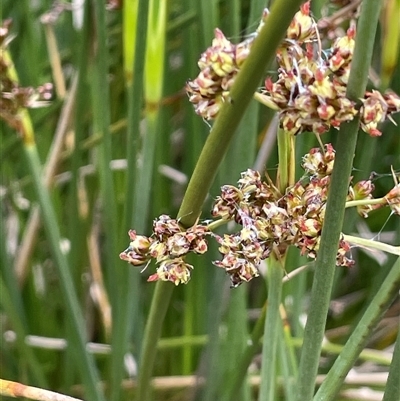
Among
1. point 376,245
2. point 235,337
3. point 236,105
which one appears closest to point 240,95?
point 236,105

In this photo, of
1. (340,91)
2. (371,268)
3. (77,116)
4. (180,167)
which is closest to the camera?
(340,91)

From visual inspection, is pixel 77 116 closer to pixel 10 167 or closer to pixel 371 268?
pixel 10 167

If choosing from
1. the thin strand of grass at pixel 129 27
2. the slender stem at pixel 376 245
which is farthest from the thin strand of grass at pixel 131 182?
the slender stem at pixel 376 245

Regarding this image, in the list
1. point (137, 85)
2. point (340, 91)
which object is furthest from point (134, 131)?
point (340, 91)

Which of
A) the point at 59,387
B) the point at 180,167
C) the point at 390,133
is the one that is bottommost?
the point at 59,387

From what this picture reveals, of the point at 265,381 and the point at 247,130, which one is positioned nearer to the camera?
the point at 265,381

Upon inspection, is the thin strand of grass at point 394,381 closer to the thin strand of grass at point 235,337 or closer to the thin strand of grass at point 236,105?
the thin strand of grass at point 236,105

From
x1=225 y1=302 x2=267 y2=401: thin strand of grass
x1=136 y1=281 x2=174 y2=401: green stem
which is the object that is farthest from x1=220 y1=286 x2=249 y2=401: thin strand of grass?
x1=136 y1=281 x2=174 y2=401: green stem

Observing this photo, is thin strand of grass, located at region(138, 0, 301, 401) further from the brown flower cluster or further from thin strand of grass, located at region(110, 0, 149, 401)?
thin strand of grass, located at region(110, 0, 149, 401)

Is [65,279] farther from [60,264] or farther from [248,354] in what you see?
[248,354]
